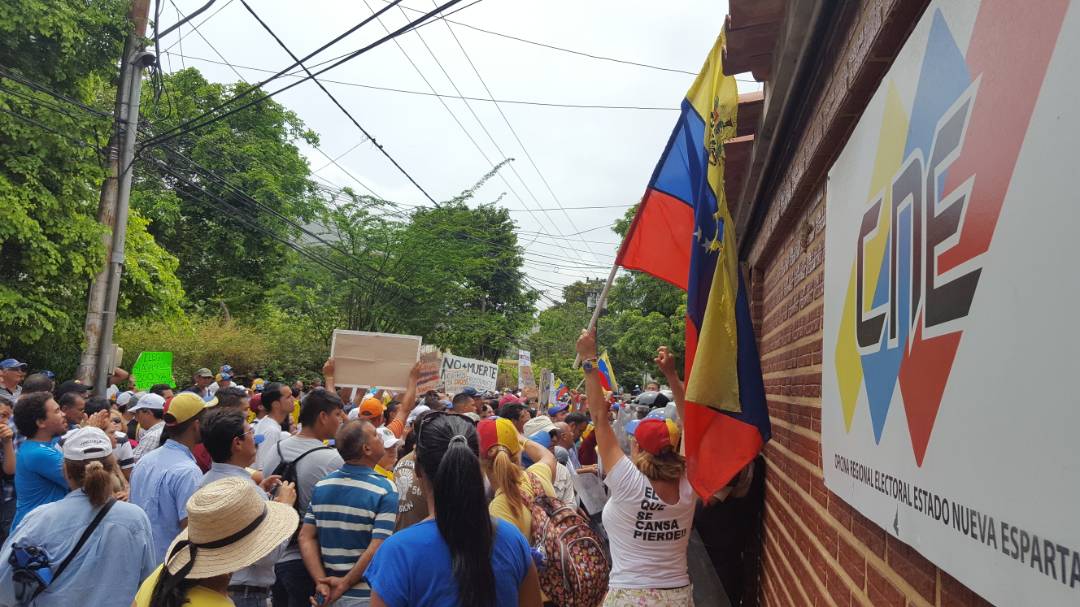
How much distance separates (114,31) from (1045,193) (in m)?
16.6

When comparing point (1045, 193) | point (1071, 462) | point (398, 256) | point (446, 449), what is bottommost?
point (446, 449)

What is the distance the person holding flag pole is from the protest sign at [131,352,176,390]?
1133 centimetres

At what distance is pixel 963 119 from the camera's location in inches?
61.9

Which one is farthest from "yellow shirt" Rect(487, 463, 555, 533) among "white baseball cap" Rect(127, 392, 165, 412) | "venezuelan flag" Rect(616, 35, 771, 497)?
"white baseball cap" Rect(127, 392, 165, 412)

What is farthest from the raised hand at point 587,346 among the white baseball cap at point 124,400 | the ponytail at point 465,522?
the white baseball cap at point 124,400

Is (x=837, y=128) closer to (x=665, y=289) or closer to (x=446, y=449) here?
(x=446, y=449)

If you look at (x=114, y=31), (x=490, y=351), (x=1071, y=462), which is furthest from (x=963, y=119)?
(x=490, y=351)

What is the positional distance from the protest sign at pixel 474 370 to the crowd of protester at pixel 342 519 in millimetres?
11575

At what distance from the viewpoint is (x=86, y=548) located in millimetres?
3867

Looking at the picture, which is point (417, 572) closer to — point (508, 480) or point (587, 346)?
point (508, 480)

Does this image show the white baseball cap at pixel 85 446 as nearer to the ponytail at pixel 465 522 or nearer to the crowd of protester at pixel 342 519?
the crowd of protester at pixel 342 519

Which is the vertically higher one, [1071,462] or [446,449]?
[1071,462]

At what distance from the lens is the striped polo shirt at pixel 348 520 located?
4414mm

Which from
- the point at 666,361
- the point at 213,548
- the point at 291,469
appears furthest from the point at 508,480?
the point at 291,469
